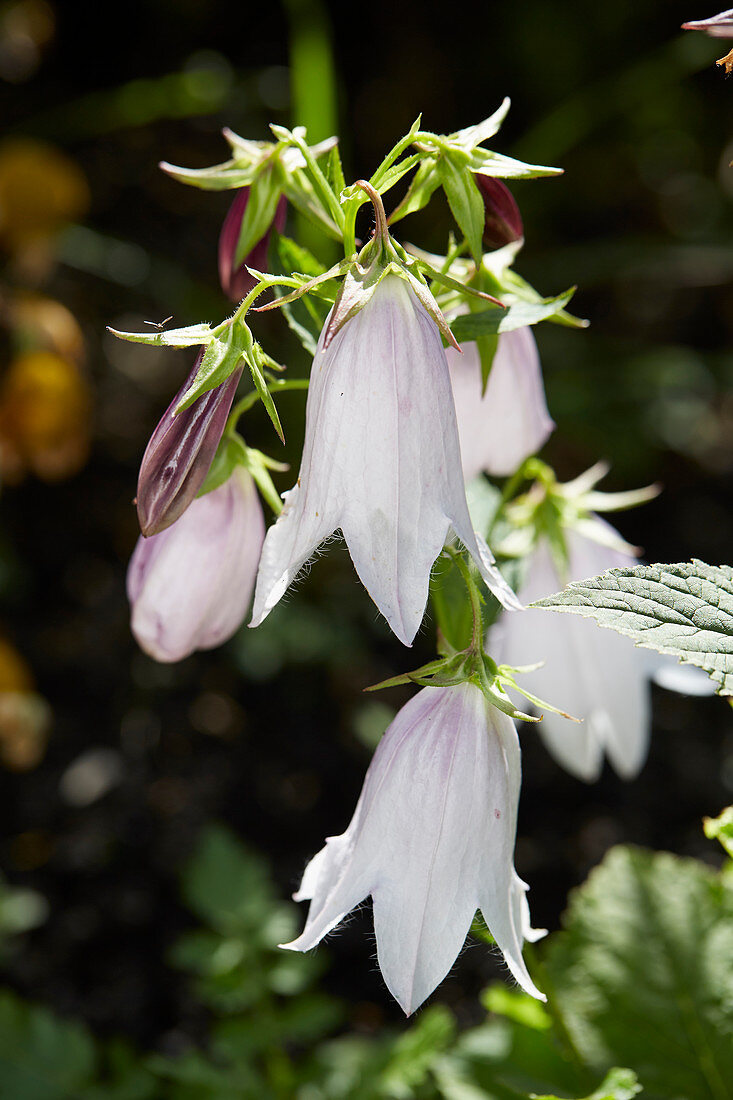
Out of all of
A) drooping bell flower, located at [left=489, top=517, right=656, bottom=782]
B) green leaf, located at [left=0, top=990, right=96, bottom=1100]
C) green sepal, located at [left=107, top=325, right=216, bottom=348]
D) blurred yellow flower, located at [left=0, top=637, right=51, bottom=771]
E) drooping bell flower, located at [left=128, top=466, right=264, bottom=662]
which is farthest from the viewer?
blurred yellow flower, located at [left=0, top=637, right=51, bottom=771]

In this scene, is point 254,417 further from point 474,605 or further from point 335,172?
point 474,605

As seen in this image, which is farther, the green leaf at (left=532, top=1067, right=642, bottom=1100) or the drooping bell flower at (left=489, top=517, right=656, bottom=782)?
the drooping bell flower at (left=489, top=517, right=656, bottom=782)

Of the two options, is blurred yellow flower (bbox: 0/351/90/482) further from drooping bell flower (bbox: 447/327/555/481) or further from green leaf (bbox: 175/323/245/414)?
green leaf (bbox: 175/323/245/414)

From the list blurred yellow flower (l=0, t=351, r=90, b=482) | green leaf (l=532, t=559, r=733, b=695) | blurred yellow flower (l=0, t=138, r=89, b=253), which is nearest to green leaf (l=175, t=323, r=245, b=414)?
green leaf (l=532, t=559, r=733, b=695)

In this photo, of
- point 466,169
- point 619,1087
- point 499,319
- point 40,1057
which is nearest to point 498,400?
point 499,319

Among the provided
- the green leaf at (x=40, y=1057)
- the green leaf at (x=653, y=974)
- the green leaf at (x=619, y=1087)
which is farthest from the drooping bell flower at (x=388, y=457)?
the green leaf at (x=40, y=1057)

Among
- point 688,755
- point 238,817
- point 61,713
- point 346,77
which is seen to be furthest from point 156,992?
point 346,77

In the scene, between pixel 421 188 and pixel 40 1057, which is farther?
pixel 40 1057
